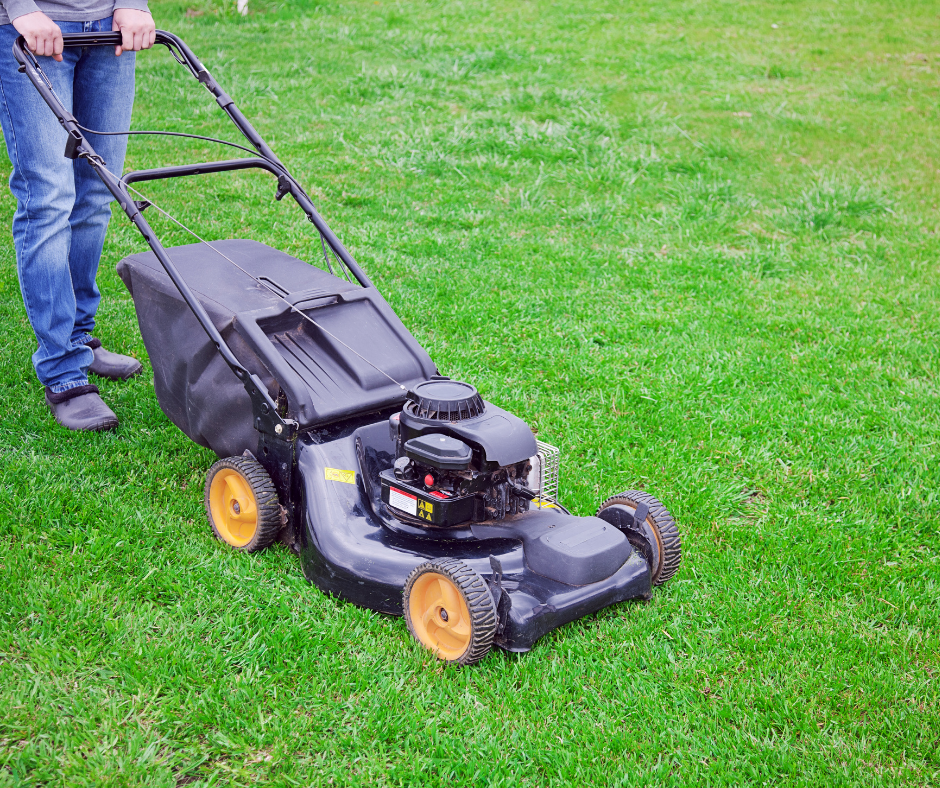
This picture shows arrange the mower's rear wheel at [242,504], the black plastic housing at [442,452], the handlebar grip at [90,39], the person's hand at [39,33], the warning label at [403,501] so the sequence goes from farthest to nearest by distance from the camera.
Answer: the handlebar grip at [90,39], the person's hand at [39,33], the mower's rear wheel at [242,504], the warning label at [403,501], the black plastic housing at [442,452]

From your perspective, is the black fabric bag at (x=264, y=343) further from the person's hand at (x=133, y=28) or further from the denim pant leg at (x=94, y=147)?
the person's hand at (x=133, y=28)

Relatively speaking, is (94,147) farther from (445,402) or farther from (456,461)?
(456,461)

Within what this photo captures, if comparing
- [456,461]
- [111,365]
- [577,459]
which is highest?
[456,461]

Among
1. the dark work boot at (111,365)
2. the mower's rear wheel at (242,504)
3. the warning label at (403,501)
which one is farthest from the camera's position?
the dark work boot at (111,365)

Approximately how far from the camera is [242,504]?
2.58 meters

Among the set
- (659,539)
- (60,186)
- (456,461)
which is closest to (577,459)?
(659,539)

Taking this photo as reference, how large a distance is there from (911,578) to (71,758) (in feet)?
6.99

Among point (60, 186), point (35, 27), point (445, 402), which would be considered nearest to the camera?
point (445, 402)

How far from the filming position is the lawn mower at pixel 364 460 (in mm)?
2205

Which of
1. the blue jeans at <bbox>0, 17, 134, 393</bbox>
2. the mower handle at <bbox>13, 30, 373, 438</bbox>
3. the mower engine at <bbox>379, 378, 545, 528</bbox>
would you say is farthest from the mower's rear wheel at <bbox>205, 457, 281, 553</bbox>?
the blue jeans at <bbox>0, 17, 134, 393</bbox>

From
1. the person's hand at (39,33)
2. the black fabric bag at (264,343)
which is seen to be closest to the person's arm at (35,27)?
the person's hand at (39,33)

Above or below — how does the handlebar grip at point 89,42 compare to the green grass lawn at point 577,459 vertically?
above

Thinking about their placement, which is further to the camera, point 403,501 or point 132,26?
point 132,26

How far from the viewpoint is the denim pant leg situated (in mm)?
3055
